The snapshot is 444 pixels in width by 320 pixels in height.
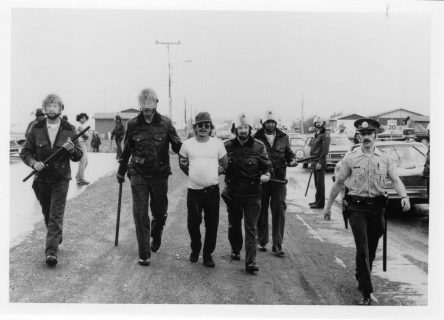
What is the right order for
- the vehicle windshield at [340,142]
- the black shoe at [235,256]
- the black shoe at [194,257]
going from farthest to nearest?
the vehicle windshield at [340,142]
the black shoe at [235,256]
the black shoe at [194,257]

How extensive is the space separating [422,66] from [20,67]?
5257 millimetres

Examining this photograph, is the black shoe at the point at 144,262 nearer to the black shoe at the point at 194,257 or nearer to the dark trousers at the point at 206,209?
the black shoe at the point at 194,257

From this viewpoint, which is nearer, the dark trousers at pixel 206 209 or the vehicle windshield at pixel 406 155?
the dark trousers at pixel 206 209

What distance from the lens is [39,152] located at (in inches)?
265

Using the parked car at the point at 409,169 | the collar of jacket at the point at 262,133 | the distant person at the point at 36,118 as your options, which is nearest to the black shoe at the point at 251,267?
the collar of jacket at the point at 262,133

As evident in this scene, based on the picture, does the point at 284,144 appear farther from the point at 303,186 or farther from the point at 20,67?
the point at 303,186

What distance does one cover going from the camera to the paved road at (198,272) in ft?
18.8

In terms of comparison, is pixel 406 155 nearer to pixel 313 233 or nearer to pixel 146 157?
pixel 313 233

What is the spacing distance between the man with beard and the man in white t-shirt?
18 centimetres

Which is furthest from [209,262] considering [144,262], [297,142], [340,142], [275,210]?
[297,142]

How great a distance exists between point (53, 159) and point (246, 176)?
2412 millimetres

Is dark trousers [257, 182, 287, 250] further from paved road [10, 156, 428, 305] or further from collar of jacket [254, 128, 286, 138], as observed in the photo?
collar of jacket [254, 128, 286, 138]

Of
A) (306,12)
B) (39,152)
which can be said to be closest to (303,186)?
(306,12)

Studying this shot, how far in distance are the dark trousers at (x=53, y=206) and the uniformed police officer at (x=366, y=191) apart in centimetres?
345
